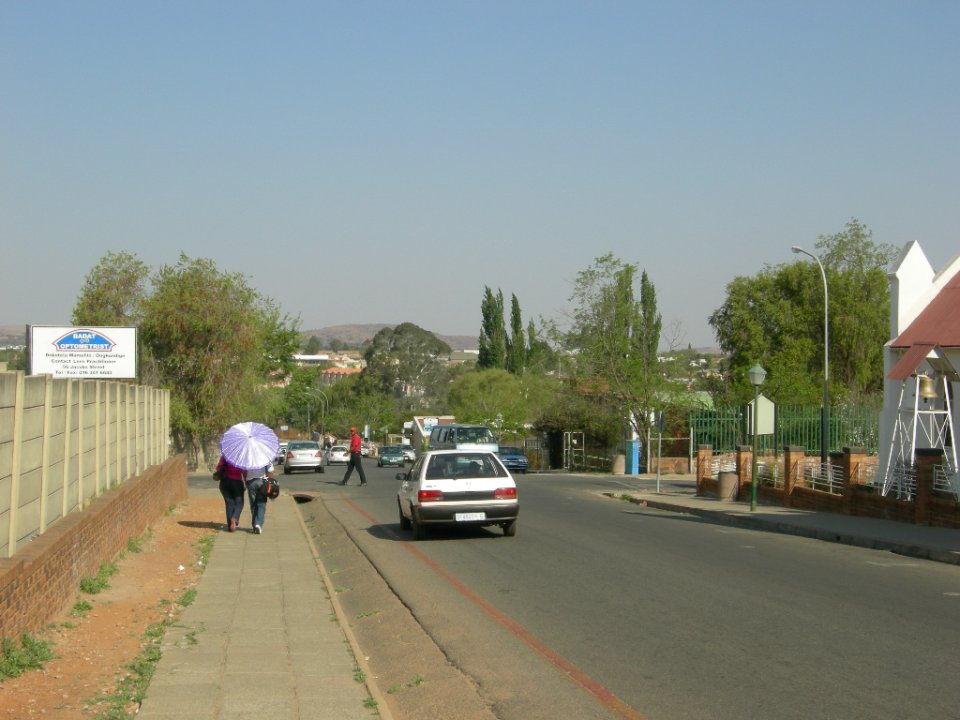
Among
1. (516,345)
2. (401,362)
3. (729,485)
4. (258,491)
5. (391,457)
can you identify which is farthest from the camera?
(401,362)

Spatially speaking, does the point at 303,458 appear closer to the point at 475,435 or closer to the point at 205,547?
the point at 475,435

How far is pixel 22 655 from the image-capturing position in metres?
7.88

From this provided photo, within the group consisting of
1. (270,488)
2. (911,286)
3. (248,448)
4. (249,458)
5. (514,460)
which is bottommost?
(514,460)

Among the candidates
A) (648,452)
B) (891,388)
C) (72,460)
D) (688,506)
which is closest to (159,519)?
(72,460)

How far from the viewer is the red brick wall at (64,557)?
806 cm

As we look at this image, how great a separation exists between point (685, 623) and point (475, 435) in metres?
29.9

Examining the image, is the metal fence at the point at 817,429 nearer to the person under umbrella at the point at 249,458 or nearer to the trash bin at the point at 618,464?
the trash bin at the point at 618,464

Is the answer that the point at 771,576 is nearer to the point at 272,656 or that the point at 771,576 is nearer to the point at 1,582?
the point at 272,656

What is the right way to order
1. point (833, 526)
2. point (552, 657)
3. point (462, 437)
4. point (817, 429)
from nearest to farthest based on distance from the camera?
1. point (552, 657)
2. point (833, 526)
3. point (817, 429)
4. point (462, 437)

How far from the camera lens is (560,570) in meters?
14.2

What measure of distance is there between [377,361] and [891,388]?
9597cm

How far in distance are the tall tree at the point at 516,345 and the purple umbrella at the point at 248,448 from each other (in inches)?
3142

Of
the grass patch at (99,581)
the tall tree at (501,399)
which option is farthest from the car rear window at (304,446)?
the grass patch at (99,581)

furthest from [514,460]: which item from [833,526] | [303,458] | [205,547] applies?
[205,547]
